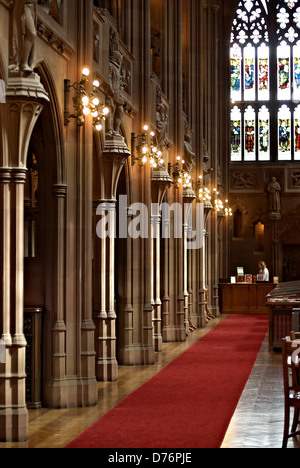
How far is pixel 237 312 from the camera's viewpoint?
34312 mm

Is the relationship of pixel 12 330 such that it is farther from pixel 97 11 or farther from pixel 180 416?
pixel 97 11

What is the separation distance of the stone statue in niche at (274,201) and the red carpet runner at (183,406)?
18915 mm

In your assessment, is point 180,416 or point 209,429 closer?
point 209,429

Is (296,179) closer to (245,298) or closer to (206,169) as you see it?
(245,298)

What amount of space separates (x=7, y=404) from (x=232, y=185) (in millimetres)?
30642

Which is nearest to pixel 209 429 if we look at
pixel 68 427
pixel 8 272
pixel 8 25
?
pixel 68 427

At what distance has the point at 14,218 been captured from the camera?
388 inches

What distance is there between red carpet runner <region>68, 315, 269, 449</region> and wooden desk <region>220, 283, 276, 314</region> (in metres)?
13.9

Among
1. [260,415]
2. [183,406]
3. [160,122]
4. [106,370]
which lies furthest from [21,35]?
[160,122]

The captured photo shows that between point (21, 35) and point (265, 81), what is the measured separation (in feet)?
104

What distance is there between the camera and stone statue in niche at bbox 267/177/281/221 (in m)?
38.4

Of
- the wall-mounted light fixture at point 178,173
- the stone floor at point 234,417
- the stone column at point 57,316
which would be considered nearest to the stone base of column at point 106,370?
the stone floor at point 234,417

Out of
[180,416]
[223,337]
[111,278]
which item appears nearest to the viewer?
[180,416]

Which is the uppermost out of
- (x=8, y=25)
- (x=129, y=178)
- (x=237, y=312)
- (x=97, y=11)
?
(x=97, y=11)
